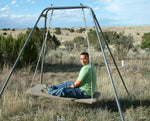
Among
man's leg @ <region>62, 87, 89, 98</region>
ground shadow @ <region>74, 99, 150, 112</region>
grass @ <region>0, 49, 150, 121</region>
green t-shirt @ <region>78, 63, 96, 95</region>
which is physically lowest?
ground shadow @ <region>74, 99, 150, 112</region>

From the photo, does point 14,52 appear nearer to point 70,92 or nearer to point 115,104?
point 70,92

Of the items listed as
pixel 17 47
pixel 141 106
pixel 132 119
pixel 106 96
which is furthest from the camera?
pixel 17 47

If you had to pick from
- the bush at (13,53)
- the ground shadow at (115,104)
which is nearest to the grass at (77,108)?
the ground shadow at (115,104)

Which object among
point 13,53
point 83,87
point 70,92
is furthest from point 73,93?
point 13,53

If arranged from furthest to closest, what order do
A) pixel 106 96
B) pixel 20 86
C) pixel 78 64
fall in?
pixel 78 64 → pixel 20 86 → pixel 106 96

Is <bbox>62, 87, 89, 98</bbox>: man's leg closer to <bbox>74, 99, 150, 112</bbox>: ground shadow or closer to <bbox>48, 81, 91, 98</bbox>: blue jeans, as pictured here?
<bbox>48, 81, 91, 98</bbox>: blue jeans

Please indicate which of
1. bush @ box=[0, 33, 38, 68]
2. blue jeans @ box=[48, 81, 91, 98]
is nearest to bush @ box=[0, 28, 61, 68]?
bush @ box=[0, 33, 38, 68]

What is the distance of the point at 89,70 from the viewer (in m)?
3.33

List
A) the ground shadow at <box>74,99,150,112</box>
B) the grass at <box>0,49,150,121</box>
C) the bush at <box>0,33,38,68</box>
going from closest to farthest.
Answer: the grass at <box>0,49,150,121</box>, the ground shadow at <box>74,99,150,112</box>, the bush at <box>0,33,38,68</box>

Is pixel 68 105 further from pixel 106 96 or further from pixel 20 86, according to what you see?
pixel 20 86

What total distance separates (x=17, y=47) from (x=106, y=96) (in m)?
4.61

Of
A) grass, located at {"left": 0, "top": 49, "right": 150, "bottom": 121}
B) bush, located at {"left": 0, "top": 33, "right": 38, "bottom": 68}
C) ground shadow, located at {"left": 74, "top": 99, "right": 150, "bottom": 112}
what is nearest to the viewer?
grass, located at {"left": 0, "top": 49, "right": 150, "bottom": 121}

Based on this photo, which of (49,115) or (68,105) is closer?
(49,115)

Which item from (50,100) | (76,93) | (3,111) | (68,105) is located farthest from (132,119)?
(3,111)
